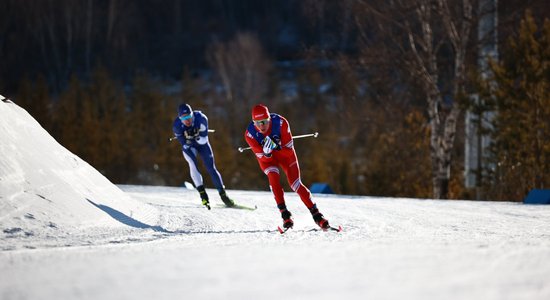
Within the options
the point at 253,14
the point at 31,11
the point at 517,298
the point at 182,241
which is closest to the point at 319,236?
the point at 182,241

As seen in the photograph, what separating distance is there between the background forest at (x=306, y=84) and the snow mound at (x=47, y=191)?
11516mm

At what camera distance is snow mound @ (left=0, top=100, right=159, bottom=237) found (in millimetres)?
8078

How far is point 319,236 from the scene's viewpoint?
805 centimetres

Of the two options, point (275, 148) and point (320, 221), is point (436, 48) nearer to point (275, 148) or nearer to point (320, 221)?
point (275, 148)

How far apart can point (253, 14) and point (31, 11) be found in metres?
18.7

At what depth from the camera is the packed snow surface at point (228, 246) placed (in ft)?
16.2

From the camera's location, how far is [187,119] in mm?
11719

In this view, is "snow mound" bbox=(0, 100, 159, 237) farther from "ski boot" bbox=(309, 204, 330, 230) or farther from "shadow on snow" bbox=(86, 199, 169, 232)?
"ski boot" bbox=(309, 204, 330, 230)

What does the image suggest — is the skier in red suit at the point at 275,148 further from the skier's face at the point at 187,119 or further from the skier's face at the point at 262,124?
the skier's face at the point at 187,119

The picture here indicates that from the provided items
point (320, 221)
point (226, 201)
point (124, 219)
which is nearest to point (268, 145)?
point (320, 221)

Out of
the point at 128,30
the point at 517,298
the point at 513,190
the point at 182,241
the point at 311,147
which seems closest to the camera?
the point at 517,298

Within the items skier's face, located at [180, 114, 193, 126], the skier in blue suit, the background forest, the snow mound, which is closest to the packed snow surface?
the snow mound

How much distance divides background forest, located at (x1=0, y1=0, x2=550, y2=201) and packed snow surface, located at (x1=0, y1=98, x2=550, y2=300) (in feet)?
28.4

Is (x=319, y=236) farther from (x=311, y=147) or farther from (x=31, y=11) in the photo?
(x=31, y=11)
